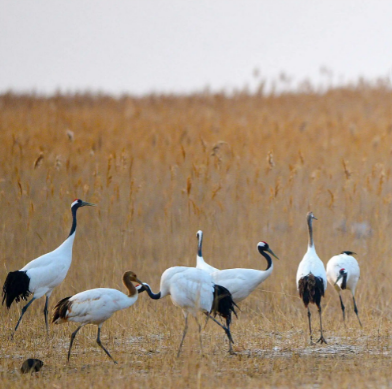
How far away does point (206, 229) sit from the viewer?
9.41 m

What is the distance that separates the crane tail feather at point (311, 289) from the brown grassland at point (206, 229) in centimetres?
40

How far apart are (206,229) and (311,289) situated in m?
2.76

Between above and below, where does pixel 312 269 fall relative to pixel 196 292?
above

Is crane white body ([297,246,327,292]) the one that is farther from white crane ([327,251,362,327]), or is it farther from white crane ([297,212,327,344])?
white crane ([327,251,362,327])

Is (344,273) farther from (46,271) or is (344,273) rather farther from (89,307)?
(46,271)

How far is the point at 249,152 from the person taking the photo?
1212 centimetres

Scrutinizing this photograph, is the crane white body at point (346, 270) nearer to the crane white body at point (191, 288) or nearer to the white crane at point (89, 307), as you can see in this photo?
the crane white body at point (191, 288)

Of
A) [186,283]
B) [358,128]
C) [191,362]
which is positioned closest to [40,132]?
[358,128]

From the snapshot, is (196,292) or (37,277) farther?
(37,277)

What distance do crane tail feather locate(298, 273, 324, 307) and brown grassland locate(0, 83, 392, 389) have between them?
40 centimetres

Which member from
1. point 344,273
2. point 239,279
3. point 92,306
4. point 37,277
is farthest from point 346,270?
point 37,277

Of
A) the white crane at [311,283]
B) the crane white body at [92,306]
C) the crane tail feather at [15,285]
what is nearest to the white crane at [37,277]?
the crane tail feather at [15,285]

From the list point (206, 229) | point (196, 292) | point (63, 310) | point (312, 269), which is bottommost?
point (63, 310)

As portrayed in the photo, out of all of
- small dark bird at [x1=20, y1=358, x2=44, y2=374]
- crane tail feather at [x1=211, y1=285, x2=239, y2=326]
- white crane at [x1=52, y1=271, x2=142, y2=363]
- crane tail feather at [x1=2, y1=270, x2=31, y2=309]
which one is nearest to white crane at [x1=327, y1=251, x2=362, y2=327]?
crane tail feather at [x1=211, y1=285, x2=239, y2=326]
